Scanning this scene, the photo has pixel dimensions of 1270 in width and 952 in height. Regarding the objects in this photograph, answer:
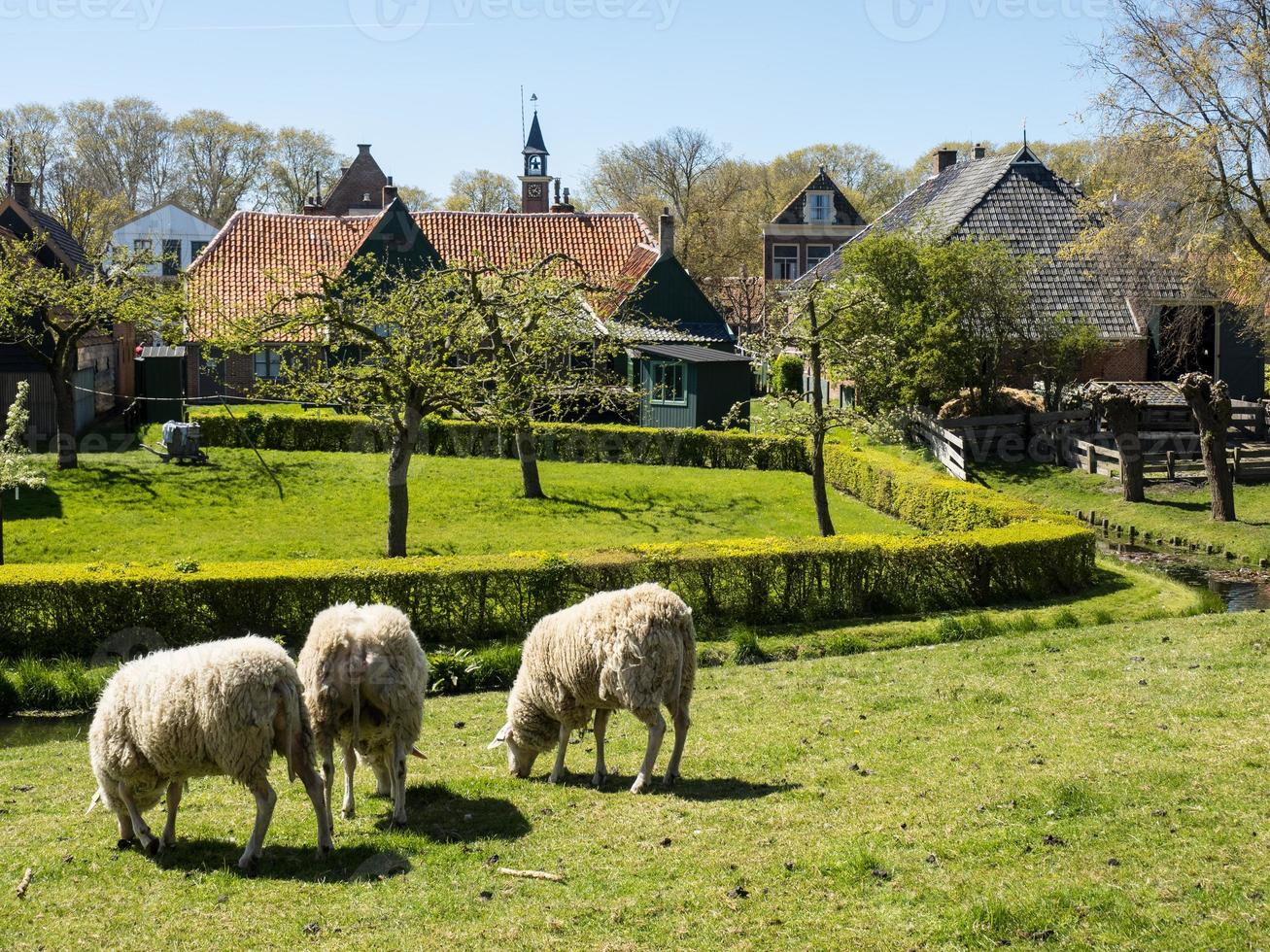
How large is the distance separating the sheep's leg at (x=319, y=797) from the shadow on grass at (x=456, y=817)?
0.74m

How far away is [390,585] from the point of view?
17094 mm

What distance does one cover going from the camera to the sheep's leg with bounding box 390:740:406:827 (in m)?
9.34

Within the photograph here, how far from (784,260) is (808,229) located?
2208 mm

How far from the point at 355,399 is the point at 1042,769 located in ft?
49.1

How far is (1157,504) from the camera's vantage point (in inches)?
1073

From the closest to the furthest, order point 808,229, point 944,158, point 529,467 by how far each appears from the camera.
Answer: point 529,467 < point 944,158 < point 808,229

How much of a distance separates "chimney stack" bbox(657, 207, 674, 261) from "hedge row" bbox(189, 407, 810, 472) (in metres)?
12.3

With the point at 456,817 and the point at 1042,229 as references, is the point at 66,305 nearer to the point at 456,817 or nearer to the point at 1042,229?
Result: the point at 456,817

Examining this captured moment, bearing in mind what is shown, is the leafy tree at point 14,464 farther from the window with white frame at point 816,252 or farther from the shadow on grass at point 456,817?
the window with white frame at point 816,252

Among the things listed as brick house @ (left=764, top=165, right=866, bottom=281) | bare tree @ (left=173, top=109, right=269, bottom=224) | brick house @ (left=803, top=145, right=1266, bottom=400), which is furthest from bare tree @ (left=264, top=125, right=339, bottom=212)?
brick house @ (left=803, top=145, right=1266, bottom=400)

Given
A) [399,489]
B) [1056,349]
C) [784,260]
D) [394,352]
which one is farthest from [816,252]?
[399,489]

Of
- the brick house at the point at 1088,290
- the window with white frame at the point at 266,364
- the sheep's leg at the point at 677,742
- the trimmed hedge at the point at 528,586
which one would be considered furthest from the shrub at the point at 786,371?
the sheep's leg at the point at 677,742

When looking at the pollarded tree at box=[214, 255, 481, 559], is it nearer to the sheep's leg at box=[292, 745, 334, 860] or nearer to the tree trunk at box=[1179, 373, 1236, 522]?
the sheep's leg at box=[292, 745, 334, 860]

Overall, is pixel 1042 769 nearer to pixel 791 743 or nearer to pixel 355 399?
pixel 791 743
